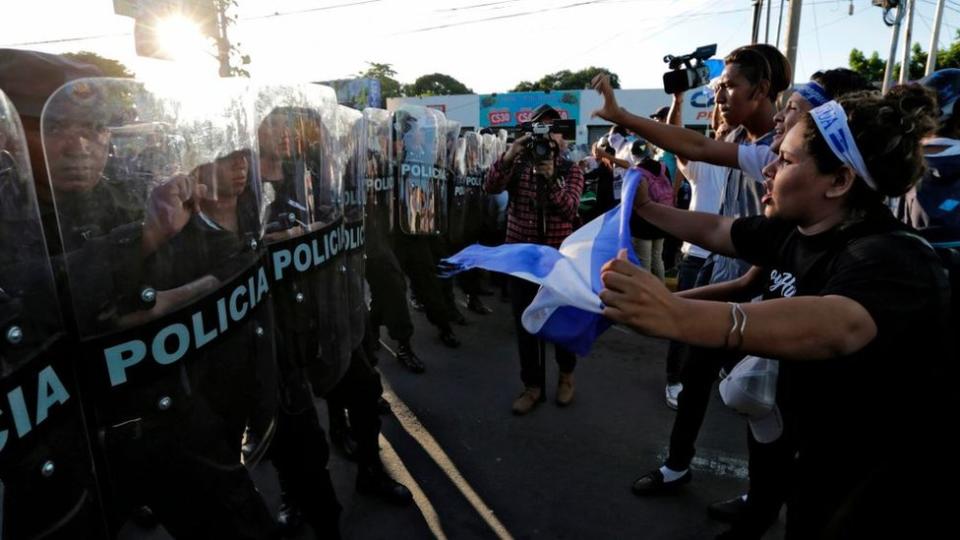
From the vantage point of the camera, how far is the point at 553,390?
3.97 metres

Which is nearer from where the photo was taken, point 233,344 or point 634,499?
point 233,344

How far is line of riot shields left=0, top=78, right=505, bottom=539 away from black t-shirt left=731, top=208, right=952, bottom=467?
1.37 m

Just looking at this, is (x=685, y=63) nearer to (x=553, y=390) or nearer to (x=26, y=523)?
(x=553, y=390)

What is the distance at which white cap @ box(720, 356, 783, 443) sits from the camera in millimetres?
1670

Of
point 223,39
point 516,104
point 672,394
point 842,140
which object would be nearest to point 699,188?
point 672,394

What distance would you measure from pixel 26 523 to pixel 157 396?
0.29m

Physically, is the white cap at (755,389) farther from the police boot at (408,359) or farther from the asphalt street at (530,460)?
the police boot at (408,359)

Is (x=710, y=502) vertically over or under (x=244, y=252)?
under

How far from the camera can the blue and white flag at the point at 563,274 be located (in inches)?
51.8

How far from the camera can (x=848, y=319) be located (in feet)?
3.48

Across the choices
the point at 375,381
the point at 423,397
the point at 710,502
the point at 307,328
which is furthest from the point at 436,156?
the point at 710,502

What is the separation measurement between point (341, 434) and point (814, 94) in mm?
2884

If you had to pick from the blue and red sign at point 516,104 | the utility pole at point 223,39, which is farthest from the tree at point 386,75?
the utility pole at point 223,39

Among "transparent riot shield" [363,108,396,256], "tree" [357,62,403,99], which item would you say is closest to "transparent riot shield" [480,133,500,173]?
"transparent riot shield" [363,108,396,256]
